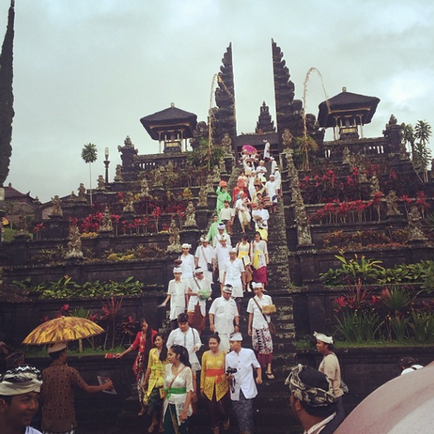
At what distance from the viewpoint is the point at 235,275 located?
32.2 ft

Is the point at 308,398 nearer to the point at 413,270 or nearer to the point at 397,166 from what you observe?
the point at 413,270

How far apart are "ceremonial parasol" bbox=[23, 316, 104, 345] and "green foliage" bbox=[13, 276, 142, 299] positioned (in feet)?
16.3

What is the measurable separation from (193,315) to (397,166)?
652 inches

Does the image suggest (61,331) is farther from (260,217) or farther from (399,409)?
(260,217)

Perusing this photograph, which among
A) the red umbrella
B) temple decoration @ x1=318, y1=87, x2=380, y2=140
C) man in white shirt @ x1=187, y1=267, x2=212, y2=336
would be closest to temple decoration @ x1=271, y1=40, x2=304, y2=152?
temple decoration @ x1=318, y1=87, x2=380, y2=140

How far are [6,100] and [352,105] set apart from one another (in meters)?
23.4

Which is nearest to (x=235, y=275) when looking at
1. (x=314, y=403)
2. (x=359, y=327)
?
(x=359, y=327)

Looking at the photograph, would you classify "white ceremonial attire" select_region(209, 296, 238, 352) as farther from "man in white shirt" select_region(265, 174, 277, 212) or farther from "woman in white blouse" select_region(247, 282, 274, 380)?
"man in white shirt" select_region(265, 174, 277, 212)

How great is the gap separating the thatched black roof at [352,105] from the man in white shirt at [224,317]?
2672 cm

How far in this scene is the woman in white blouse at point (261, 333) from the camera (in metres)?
8.01

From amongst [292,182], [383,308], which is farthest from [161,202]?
[383,308]

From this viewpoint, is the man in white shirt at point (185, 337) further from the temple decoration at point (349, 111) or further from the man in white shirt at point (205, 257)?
the temple decoration at point (349, 111)

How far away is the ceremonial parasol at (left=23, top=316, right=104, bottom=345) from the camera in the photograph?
598cm

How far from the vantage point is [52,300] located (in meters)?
11.9
